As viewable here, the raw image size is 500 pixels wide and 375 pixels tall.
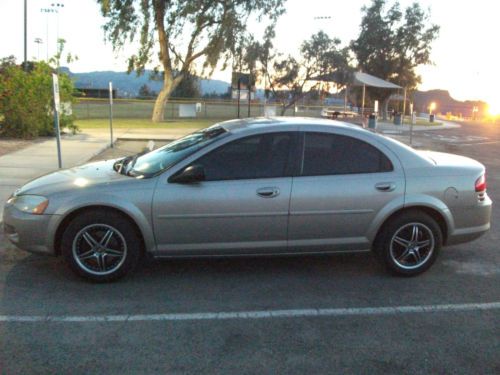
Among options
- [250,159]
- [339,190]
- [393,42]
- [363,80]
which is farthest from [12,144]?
[393,42]

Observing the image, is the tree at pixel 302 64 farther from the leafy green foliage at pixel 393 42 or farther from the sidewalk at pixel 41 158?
the sidewalk at pixel 41 158

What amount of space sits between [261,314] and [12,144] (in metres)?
13.4

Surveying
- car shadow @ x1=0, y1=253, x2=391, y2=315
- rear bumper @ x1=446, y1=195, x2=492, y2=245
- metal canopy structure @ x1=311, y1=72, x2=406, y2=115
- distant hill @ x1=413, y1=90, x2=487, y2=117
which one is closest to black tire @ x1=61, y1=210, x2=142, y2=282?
car shadow @ x1=0, y1=253, x2=391, y2=315

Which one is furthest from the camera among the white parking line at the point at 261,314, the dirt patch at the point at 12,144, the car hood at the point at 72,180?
the dirt patch at the point at 12,144

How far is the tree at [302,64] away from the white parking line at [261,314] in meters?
34.1

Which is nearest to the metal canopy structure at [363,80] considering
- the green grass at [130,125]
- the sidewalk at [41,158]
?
the green grass at [130,125]

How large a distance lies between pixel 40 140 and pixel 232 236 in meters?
13.8

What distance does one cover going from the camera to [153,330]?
394 cm

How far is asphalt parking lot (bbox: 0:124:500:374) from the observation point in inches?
138

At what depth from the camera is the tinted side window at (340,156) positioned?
16.5ft

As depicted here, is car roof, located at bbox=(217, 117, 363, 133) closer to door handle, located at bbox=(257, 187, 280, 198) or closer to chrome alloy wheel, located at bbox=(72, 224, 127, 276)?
door handle, located at bbox=(257, 187, 280, 198)

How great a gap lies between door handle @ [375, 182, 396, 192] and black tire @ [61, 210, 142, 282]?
2.27m

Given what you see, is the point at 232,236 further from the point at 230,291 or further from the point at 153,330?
the point at 153,330

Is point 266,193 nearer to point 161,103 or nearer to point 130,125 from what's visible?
point 130,125
